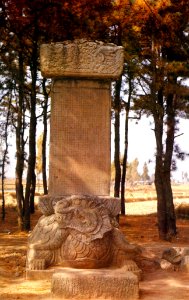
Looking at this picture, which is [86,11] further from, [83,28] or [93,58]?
[93,58]

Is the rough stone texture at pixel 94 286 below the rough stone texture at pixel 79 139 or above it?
below

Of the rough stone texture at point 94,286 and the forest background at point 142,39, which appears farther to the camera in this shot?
the forest background at point 142,39

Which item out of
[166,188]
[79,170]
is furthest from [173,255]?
[166,188]

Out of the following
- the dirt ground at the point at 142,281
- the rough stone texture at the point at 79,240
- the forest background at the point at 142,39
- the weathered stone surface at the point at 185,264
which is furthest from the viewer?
the forest background at the point at 142,39

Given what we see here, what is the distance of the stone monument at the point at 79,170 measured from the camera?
6262mm

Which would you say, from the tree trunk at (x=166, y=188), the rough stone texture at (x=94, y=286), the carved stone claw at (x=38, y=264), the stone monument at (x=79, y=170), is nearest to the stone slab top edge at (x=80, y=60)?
the stone monument at (x=79, y=170)

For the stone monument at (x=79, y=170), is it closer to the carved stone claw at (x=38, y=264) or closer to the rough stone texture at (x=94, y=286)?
the carved stone claw at (x=38, y=264)

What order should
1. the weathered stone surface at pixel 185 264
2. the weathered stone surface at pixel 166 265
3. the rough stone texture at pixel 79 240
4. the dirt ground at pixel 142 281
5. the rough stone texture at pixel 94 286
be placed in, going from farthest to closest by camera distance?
the weathered stone surface at pixel 166 265 < the weathered stone surface at pixel 185 264 < the rough stone texture at pixel 79 240 < the dirt ground at pixel 142 281 < the rough stone texture at pixel 94 286

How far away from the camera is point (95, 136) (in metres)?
7.11

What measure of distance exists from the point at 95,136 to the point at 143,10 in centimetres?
648

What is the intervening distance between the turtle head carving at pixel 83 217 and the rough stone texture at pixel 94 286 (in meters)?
0.98

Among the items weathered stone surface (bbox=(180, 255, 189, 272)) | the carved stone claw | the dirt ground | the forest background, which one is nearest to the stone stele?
the carved stone claw

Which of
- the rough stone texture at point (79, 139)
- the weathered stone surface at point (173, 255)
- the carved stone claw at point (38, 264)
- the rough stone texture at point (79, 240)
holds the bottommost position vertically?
the weathered stone surface at point (173, 255)

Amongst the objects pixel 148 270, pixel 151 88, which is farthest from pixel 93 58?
pixel 151 88
